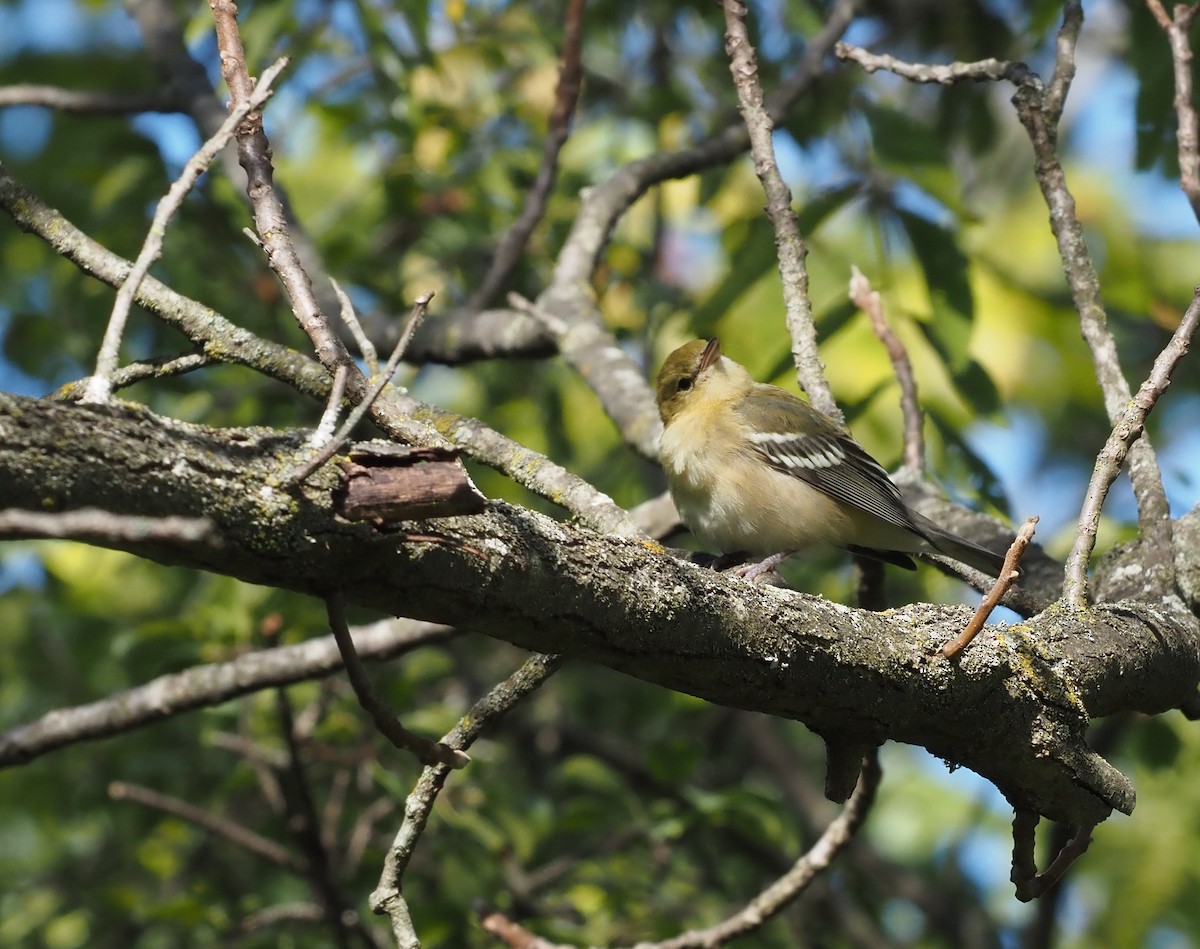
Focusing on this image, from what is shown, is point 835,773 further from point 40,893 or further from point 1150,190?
point 1150,190

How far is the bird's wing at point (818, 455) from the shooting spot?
17.1 ft

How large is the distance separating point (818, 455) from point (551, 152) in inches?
69.8

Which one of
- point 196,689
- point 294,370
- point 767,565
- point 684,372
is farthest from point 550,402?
point 294,370

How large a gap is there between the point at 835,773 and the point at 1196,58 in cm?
379

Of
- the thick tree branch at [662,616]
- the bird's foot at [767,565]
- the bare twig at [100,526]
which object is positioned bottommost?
the bare twig at [100,526]

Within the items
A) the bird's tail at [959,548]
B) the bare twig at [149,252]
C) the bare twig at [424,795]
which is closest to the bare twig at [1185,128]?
the bird's tail at [959,548]

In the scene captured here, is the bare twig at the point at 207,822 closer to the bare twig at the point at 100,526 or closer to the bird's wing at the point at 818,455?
the bird's wing at the point at 818,455

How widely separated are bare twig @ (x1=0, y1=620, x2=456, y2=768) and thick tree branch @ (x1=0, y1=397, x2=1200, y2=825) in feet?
6.72

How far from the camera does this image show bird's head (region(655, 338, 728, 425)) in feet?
19.8

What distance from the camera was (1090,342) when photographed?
3818 millimetres

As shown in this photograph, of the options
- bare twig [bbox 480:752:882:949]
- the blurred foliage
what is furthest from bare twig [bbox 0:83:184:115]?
bare twig [bbox 480:752:882:949]

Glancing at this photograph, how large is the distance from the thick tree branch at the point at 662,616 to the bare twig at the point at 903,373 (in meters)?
1.50

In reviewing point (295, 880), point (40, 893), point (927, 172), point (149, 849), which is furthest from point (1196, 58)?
point (40, 893)

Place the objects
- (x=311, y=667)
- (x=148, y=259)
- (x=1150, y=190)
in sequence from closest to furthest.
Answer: (x=148, y=259) → (x=311, y=667) → (x=1150, y=190)
